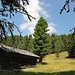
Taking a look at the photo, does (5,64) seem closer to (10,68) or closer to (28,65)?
(10,68)

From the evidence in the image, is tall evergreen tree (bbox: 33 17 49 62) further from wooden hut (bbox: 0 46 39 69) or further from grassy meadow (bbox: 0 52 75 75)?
wooden hut (bbox: 0 46 39 69)

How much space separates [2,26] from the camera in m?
13.8

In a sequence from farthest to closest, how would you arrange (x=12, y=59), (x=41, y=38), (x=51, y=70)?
(x=41, y=38)
(x=51, y=70)
(x=12, y=59)

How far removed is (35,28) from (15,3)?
5191 centimetres

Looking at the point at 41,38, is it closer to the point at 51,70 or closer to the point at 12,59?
the point at 51,70

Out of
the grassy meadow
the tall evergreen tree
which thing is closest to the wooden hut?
the grassy meadow

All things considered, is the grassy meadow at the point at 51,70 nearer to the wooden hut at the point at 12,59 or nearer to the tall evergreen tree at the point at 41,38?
the wooden hut at the point at 12,59

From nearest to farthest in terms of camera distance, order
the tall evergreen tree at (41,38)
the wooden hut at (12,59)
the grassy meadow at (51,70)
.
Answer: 1. the grassy meadow at (51,70)
2. the wooden hut at (12,59)
3. the tall evergreen tree at (41,38)

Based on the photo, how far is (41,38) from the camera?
63.3 meters

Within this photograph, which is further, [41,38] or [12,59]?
[41,38]

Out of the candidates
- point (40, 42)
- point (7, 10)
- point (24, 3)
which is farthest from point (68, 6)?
point (40, 42)

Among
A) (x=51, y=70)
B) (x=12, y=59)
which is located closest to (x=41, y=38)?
(x=51, y=70)

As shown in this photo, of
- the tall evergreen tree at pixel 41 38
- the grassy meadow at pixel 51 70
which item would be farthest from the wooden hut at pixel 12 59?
the tall evergreen tree at pixel 41 38

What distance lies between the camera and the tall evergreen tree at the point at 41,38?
61.2m
